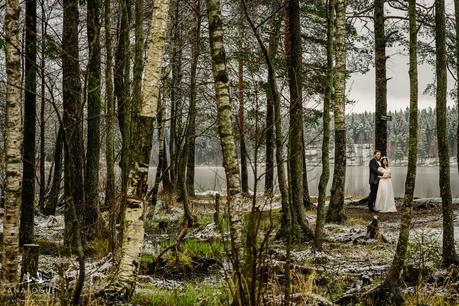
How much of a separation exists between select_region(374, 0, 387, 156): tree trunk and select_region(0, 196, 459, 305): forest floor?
4.18 meters

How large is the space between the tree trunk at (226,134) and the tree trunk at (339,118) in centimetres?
519

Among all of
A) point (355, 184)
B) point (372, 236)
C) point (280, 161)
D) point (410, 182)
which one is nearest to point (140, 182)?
point (280, 161)

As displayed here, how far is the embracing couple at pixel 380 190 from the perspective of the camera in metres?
13.9

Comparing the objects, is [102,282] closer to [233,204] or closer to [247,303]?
[233,204]

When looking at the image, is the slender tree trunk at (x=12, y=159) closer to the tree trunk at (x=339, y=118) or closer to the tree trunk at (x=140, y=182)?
the tree trunk at (x=140, y=182)

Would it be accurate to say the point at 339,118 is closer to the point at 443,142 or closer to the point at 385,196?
the point at 443,142

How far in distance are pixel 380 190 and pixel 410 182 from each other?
9.12m

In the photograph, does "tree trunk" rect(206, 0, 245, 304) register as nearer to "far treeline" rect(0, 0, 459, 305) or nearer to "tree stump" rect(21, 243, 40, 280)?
"far treeline" rect(0, 0, 459, 305)

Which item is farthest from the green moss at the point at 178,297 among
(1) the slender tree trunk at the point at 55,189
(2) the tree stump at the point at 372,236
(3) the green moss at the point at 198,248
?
(1) the slender tree trunk at the point at 55,189

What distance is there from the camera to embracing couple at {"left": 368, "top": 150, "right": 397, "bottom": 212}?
45.5 ft

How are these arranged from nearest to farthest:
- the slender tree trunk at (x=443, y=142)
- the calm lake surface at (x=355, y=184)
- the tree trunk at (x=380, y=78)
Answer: the slender tree trunk at (x=443, y=142)
the tree trunk at (x=380, y=78)
the calm lake surface at (x=355, y=184)

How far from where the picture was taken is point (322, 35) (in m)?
16.9

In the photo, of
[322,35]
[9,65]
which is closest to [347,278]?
[9,65]

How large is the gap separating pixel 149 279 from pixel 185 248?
198 cm
